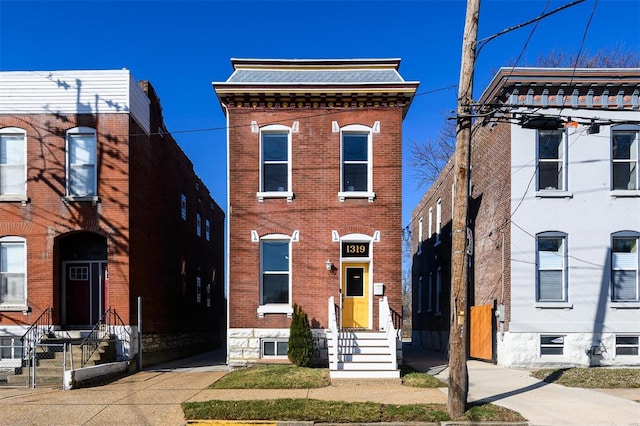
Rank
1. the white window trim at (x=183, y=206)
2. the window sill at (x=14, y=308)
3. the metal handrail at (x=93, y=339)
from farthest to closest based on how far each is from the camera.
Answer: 1. the white window trim at (x=183, y=206)
2. the window sill at (x=14, y=308)
3. the metal handrail at (x=93, y=339)

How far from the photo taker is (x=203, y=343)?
2483 centimetres

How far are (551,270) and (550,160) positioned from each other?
132 inches

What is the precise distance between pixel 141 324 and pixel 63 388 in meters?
4.08

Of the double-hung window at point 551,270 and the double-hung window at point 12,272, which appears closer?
the double-hung window at point 551,270

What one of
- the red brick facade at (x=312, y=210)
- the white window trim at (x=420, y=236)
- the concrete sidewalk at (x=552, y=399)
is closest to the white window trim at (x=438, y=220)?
the white window trim at (x=420, y=236)

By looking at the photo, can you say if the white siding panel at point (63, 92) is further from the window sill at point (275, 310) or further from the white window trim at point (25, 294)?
the window sill at point (275, 310)

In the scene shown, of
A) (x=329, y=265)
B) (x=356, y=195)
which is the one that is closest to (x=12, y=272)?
(x=329, y=265)

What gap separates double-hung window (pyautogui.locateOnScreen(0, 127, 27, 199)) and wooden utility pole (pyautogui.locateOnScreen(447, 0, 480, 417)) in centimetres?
1315

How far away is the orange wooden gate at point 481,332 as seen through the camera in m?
16.3

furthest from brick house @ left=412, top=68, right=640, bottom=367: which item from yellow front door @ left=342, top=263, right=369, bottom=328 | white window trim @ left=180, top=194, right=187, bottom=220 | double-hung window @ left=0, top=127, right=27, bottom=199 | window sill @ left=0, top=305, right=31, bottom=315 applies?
window sill @ left=0, top=305, right=31, bottom=315

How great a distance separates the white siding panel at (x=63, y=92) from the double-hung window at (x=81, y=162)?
703mm

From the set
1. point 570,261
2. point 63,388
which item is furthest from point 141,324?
point 570,261

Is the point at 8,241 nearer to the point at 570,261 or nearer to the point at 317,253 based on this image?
the point at 317,253

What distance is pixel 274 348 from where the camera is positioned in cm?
1576
